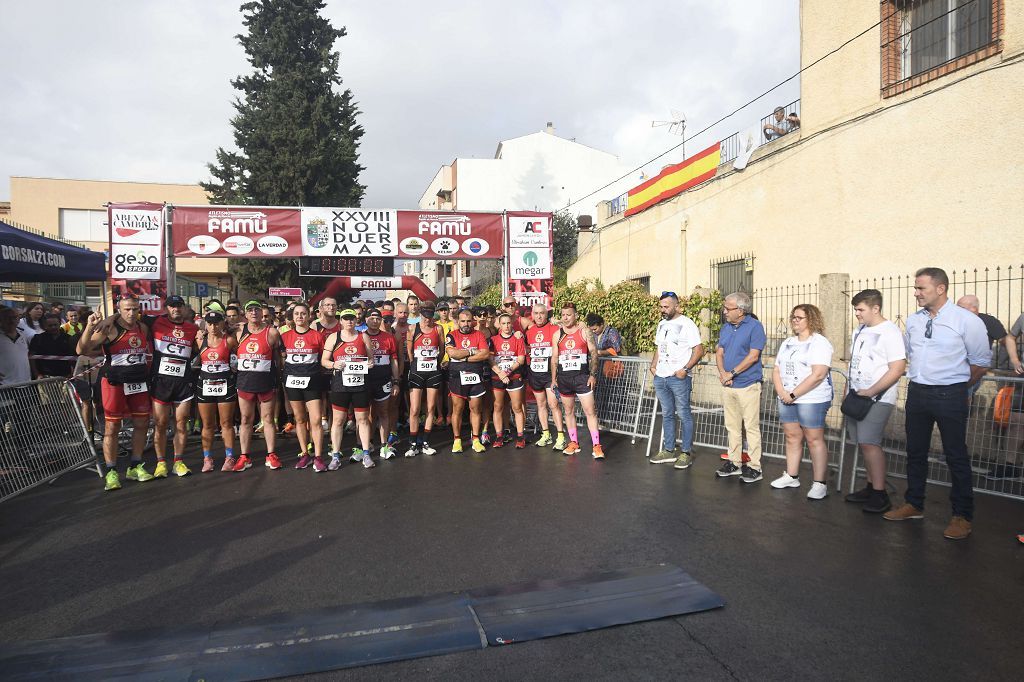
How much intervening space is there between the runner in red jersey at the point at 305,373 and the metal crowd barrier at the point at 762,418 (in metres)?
4.09

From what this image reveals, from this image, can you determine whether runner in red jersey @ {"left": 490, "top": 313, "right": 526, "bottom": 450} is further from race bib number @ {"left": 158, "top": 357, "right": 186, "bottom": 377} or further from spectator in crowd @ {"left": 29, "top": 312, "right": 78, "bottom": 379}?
spectator in crowd @ {"left": 29, "top": 312, "right": 78, "bottom": 379}

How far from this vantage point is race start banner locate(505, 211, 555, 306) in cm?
1235

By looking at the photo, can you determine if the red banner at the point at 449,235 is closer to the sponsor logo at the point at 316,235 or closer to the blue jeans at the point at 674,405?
the sponsor logo at the point at 316,235

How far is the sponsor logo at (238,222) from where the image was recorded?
11.5m

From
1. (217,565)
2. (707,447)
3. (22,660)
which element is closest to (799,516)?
(707,447)

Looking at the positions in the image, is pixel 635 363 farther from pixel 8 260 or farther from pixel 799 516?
pixel 8 260

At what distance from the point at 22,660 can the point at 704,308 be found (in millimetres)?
11671

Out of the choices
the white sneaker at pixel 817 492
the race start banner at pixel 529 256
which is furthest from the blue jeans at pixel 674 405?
the race start banner at pixel 529 256

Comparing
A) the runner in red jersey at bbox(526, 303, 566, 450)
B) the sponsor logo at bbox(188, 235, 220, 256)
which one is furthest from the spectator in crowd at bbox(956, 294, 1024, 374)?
the sponsor logo at bbox(188, 235, 220, 256)

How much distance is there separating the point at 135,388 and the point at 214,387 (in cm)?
78

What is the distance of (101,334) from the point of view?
6.46 m

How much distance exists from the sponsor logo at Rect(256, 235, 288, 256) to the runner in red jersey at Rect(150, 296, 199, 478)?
4.65 metres

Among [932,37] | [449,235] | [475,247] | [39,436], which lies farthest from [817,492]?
[932,37]

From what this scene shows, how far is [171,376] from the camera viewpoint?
273 inches
